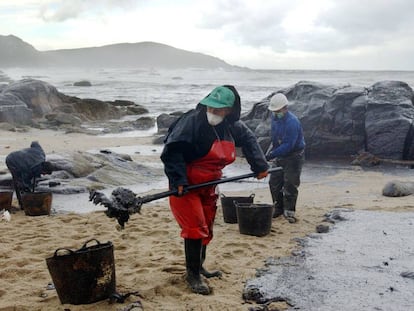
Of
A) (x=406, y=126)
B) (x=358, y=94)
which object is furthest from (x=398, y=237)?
(x=358, y=94)

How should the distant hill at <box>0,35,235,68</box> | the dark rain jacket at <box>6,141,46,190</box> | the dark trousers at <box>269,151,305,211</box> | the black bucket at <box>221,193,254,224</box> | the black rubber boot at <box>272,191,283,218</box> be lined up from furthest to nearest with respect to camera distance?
1. the distant hill at <box>0,35,235,68</box>
2. the dark rain jacket at <box>6,141,46,190</box>
3. the black rubber boot at <box>272,191,283,218</box>
4. the dark trousers at <box>269,151,305,211</box>
5. the black bucket at <box>221,193,254,224</box>

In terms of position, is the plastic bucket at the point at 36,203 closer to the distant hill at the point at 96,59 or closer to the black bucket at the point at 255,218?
the black bucket at the point at 255,218

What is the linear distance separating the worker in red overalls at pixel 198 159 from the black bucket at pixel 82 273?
73cm

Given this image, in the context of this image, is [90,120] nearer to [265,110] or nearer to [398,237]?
[265,110]

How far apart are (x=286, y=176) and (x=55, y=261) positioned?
172 inches

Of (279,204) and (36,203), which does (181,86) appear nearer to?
(36,203)

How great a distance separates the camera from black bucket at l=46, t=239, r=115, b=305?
14.1ft

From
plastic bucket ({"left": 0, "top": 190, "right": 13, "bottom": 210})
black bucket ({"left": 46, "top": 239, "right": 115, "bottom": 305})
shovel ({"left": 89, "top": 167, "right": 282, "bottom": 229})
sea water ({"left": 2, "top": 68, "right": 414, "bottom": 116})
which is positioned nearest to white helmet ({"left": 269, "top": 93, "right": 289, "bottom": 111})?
shovel ({"left": 89, "top": 167, "right": 282, "bottom": 229})

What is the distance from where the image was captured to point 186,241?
4781mm

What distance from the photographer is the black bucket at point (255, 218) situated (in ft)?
22.4

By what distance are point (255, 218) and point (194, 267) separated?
83.8 inches

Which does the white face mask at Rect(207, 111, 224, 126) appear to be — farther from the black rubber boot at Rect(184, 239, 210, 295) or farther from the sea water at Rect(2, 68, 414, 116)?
the sea water at Rect(2, 68, 414, 116)

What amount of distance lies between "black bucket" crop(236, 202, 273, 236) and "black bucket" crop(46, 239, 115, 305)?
8.86 feet

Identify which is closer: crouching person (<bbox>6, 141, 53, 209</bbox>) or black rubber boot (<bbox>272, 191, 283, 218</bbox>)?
black rubber boot (<bbox>272, 191, 283, 218</bbox>)
